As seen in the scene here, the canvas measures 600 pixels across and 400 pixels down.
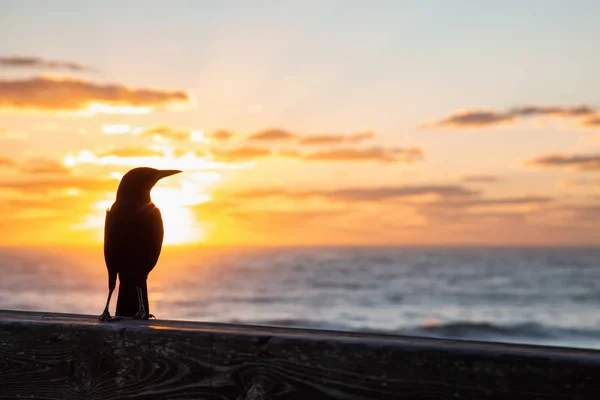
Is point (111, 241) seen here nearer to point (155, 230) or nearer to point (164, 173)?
point (155, 230)

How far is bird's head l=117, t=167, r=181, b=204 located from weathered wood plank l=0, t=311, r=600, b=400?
49cm

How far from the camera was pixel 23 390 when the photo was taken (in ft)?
7.36

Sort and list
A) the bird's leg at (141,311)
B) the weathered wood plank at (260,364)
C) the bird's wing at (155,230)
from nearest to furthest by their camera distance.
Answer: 1. the weathered wood plank at (260,364)
2. the bird's leg at (141,311)
3. the bird's wing at (155,230)

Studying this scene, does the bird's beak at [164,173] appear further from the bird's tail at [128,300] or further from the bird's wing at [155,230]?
the bird's tail at [128,300]

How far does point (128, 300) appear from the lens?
2.63 meters

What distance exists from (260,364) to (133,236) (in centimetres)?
91

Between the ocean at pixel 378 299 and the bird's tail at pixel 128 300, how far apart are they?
70.0 ft

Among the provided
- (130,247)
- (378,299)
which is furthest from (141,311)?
(378,299)

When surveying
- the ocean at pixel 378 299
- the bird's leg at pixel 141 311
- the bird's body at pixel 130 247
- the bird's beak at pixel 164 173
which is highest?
the ocean at pixel 378 299

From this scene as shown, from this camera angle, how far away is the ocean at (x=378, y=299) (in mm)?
31406

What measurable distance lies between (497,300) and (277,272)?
3170cm

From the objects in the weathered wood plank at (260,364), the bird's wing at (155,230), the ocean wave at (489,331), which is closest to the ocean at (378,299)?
the ocean wave at (489,331)

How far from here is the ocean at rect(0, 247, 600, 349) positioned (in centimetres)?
3141

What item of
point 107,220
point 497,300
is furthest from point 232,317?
point 107,220
